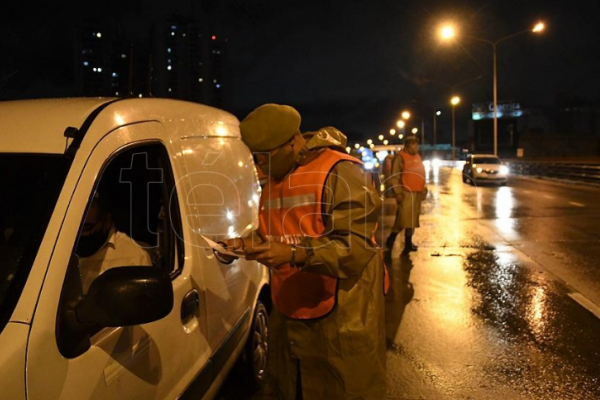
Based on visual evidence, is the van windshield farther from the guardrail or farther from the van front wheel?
the guardrail

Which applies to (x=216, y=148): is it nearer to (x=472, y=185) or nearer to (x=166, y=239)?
(x=166, y=239)

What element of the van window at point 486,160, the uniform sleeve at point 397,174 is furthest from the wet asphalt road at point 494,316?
the van window at point 486,160

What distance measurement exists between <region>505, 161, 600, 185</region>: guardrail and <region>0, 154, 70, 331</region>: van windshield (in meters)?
25.0

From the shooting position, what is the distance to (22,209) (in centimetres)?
211

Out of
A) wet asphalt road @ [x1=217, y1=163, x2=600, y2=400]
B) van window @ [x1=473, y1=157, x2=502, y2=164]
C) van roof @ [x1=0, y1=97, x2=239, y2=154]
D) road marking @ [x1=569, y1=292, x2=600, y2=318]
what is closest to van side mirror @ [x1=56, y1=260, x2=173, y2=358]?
van roof @ [x1=0, y1=97, x2=239, y2=154]

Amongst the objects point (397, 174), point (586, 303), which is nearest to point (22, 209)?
point (586, 303)

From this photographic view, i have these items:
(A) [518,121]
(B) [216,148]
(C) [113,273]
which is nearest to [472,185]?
(B) [216,148]

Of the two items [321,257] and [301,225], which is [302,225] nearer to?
[301,225]

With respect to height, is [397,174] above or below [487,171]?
above

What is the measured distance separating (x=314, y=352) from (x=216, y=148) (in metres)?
1.76

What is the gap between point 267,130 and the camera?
2268mm

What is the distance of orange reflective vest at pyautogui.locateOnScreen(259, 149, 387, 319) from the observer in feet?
7.51

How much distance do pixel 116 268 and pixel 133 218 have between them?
5.47 ft

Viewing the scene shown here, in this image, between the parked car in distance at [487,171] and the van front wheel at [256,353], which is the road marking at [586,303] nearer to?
the van front wheel at [256,353]
